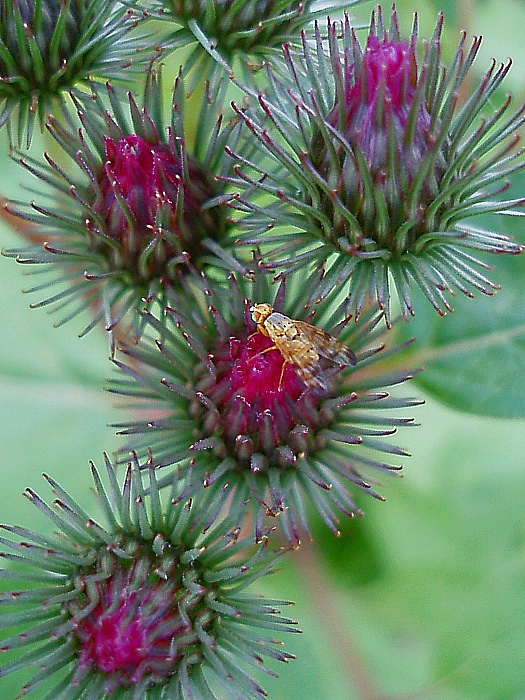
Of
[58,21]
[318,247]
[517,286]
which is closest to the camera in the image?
[318,247]

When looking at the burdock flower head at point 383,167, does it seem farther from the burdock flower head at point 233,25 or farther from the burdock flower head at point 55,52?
the burdock flower head at point 55,52

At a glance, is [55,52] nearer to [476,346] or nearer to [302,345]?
[302,345]

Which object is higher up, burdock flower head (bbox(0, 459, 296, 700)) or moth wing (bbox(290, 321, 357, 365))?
moth wing (bbox(290, 321, 357, 365))

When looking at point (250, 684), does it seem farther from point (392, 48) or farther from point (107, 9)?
point (107, 9)

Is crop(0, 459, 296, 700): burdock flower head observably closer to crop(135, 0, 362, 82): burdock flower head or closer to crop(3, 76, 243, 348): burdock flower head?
crop(3, 76, 243, 348): burdock flower head

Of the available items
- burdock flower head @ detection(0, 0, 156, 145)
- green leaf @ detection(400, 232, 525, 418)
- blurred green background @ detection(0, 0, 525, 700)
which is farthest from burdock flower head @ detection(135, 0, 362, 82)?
green leaf @ detection(400, 232, 525, 418)

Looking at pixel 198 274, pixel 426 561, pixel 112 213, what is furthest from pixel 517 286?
pixel 112 213

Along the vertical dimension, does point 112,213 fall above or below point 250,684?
above
